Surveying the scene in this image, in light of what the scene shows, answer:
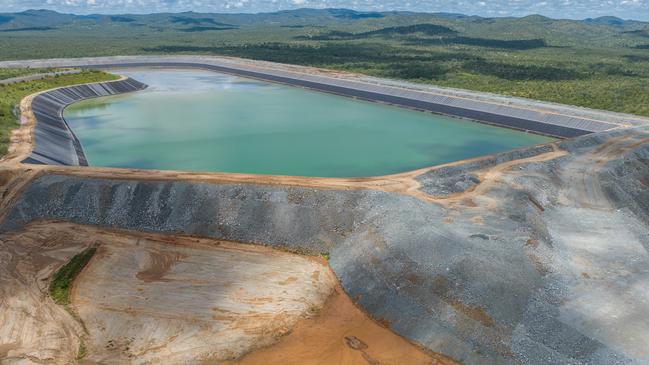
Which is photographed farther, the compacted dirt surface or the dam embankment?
the dam embankment

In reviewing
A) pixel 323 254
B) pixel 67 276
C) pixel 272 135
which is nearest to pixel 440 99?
pixel 272 135

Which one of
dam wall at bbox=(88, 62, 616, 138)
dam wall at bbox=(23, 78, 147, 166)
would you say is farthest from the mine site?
dam wall at bbox=(88, 62, 616, 138)

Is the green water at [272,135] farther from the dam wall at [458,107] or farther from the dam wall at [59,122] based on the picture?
the dam wall at [458,107]

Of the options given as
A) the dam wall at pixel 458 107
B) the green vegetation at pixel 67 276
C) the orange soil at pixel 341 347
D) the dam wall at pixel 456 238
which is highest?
the dam wall at pixel 458 107

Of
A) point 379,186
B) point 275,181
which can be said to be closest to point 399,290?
point 379,186

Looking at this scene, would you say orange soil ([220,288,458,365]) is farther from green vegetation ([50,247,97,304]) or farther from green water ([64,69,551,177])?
green water ([64,69,551,177])

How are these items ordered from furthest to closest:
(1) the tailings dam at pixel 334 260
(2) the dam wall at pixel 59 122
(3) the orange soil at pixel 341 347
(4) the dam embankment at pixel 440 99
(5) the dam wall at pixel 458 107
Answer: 1. (4) the dam embankment at pixel 440 99
2. (5) the dam wall at pixel 458 107
3. (2) the dam wall at pixel 59 122
4. (1) the tailings dam at pixel 334 260
5. (3) the orange soil at pixel 341 347

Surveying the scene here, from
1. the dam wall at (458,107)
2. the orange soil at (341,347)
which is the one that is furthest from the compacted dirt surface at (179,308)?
the dam wall at (458,107)
